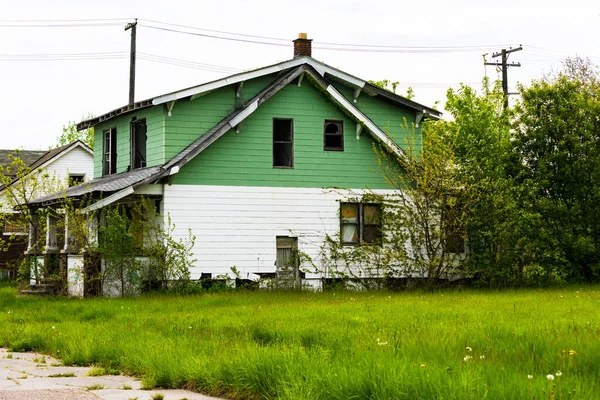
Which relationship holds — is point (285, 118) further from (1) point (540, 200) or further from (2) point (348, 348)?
(2) point (348, 348)

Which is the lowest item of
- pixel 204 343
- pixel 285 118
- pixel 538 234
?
pixel 204 343

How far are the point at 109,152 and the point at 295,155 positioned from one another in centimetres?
758

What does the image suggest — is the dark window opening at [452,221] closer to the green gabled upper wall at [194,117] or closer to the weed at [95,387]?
the green gabled upper wall at [194,117]

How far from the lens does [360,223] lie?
97.0 ft

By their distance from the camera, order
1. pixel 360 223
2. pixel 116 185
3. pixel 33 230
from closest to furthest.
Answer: pixel 116 185, pixel 360 223, pixel 33 230

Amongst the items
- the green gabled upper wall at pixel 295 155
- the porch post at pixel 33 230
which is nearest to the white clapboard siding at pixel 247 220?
the green gabled upper wall at pixel 295 155

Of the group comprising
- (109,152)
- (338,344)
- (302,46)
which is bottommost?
(338,344)

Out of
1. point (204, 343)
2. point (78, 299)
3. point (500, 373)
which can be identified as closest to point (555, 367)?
point (500, 373)

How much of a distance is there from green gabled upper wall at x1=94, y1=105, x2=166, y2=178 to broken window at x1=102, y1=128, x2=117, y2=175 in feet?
0.74

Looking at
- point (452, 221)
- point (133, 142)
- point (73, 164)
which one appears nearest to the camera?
point (452, 221)

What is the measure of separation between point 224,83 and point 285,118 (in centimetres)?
224

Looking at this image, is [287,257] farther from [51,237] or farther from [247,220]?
[51,237]

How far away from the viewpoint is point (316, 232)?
95.0 feet

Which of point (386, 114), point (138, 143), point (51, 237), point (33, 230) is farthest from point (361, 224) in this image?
point (33, 230)
